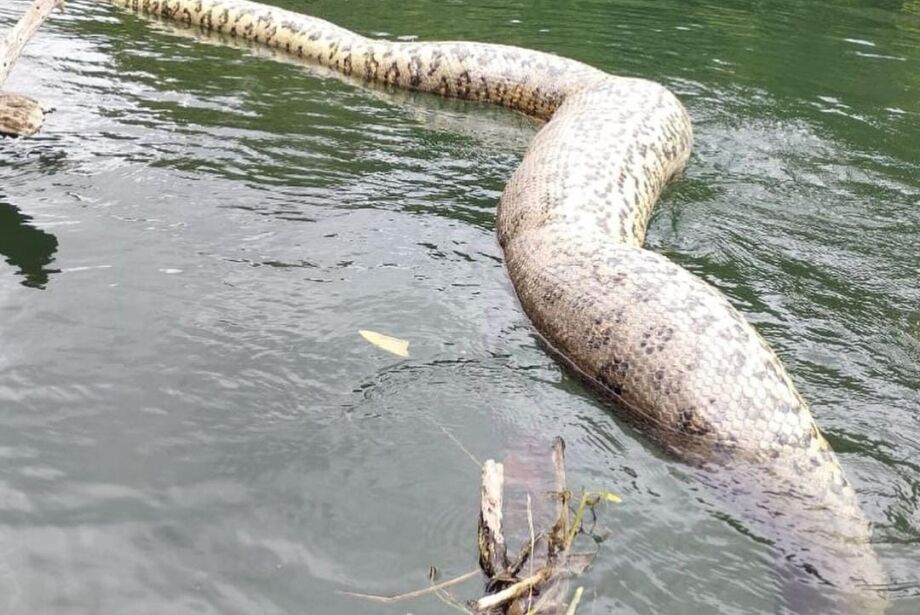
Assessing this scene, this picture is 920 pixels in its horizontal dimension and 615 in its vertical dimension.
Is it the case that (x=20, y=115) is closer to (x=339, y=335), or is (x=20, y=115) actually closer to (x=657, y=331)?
(x=339, y=335)

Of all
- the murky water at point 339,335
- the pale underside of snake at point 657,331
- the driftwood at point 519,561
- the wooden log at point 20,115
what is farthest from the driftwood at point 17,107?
the driftwood at point 519,561

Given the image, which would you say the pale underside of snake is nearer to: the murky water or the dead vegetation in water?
the murky water

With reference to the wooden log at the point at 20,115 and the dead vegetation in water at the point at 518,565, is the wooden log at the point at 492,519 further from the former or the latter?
the wooden log at the point at 20,115

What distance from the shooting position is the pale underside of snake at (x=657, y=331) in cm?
464

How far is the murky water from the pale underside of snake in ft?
0.56

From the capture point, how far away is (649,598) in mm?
4148

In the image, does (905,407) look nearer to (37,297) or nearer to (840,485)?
(840,485)

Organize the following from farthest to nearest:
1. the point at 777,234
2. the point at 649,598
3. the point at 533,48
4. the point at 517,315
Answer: the point at 533,48 < the point at 777,234 < the point at 517,315 < the point at 649,598

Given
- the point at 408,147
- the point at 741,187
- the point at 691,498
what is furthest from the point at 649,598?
the point at 408,147

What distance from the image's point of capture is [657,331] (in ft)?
18.0

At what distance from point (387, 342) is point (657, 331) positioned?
1567 millimetres

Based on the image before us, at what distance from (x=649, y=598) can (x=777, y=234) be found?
4371 mm

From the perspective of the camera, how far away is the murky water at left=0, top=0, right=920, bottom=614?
4254 mm

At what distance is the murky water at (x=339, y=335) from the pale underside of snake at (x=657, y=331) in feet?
0.56
